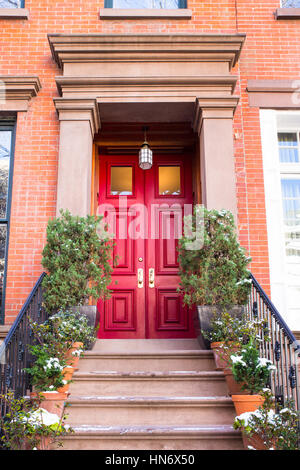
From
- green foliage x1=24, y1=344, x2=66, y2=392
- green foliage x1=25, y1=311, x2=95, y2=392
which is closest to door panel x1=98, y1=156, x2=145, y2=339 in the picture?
green foliage x1=25, y1=311, x2=95, y2=392

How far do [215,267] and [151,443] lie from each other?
6.88ft

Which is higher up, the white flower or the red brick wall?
the red brick wall

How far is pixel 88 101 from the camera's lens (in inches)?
251

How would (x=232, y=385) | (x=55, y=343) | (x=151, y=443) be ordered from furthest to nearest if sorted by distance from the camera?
(x=55, y=343) → (x=232, y=385) → (x=151, y=443)

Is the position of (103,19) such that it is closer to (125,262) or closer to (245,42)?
(245,42)

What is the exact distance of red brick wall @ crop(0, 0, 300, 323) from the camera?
6188 mm

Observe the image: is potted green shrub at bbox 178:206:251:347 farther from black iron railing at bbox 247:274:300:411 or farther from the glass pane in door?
the glass pane in door

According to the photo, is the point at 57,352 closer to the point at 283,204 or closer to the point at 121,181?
the point at 121,181

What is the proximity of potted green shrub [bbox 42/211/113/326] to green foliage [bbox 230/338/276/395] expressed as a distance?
1.93 metres

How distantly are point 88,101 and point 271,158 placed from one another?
265cm

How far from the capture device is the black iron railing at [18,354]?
424 centimetres

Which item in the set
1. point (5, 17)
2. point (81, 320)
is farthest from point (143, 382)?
point (5, 17)

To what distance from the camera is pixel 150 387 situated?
4609 mm

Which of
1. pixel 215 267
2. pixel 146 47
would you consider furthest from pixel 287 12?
pixel 215 267
